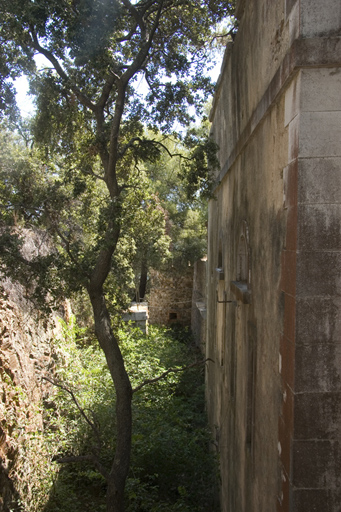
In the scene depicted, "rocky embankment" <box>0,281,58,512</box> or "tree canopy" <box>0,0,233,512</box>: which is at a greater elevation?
"tree canopy" <box>0,0,233,512</box>

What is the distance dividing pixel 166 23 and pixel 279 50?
17.5 ft

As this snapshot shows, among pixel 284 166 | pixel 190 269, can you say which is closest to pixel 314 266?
pixel 284 166

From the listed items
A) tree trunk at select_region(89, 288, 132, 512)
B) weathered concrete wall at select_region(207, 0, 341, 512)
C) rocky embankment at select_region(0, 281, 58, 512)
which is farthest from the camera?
rocky embankment at select_region(0, 281, 58, 512)

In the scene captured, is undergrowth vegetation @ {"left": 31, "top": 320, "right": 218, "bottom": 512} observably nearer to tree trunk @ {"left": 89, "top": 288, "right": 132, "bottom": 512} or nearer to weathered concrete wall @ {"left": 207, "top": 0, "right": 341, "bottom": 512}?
tree trunk @ {"left": 89, "top": 288, "right": 132, "bottom": 512}

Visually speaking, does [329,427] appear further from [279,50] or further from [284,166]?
[279,50]

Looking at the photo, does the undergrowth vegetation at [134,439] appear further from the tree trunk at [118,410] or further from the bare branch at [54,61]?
the bare branch at [54,61]

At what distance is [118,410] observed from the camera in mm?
6238

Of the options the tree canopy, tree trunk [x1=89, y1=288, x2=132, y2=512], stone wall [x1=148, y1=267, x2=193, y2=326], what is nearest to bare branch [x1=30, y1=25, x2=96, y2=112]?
the tree canopy

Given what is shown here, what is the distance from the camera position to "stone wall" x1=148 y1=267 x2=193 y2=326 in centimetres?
1970

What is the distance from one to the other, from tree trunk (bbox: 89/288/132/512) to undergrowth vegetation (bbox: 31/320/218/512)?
0.89 ft

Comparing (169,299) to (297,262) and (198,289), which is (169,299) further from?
(297,262)

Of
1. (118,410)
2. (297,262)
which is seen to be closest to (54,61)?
(118,410)

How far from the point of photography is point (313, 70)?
2836 mm

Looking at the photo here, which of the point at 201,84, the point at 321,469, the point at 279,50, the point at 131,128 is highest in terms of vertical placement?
the point at 201,84
